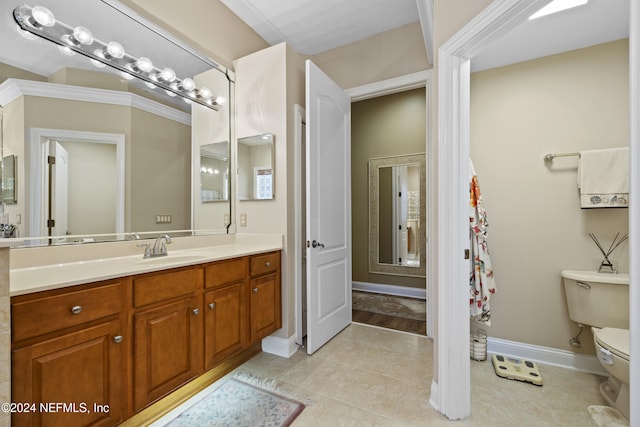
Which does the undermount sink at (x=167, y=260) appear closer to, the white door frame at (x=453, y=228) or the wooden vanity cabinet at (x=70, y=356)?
the wooden vanity cabinet at (x=70, y=356)

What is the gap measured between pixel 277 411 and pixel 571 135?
2731 mm

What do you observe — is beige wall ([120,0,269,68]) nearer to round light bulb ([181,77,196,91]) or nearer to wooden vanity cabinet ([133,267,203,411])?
round light bulb ([181,77,196,91])

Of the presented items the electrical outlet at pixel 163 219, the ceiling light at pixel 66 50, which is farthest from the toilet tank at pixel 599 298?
the ceiling light at pixel 66 50

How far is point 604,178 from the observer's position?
Answer: 6.17 ft

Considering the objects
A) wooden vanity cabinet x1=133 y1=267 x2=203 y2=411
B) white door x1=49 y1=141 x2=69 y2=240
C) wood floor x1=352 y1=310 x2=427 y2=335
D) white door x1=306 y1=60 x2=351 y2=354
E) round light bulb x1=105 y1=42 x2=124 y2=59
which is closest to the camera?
wooden vanity cabinet x1=133 y1=267 x2=203 y2=411

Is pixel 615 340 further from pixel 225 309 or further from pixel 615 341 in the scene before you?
pixel 225 309

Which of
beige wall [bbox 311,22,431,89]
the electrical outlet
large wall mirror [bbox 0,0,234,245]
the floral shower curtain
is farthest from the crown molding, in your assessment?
the floral shower curtain

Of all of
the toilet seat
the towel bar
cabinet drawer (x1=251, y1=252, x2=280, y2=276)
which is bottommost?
the toilet seat

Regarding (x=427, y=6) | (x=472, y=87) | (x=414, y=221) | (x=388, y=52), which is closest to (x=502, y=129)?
(x=472, y=87)

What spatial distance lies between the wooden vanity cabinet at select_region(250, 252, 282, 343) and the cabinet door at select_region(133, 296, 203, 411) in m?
0.46

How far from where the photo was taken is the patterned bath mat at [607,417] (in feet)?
4.89

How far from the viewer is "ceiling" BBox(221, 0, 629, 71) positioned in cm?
173

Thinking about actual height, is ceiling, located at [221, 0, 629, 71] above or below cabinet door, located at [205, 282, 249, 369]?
above

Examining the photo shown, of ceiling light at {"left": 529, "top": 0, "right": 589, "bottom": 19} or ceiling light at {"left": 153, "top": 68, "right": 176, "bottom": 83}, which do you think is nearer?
ceiling light at {"left": 529, "top": 0, "right": 589, "bottom": 19}
